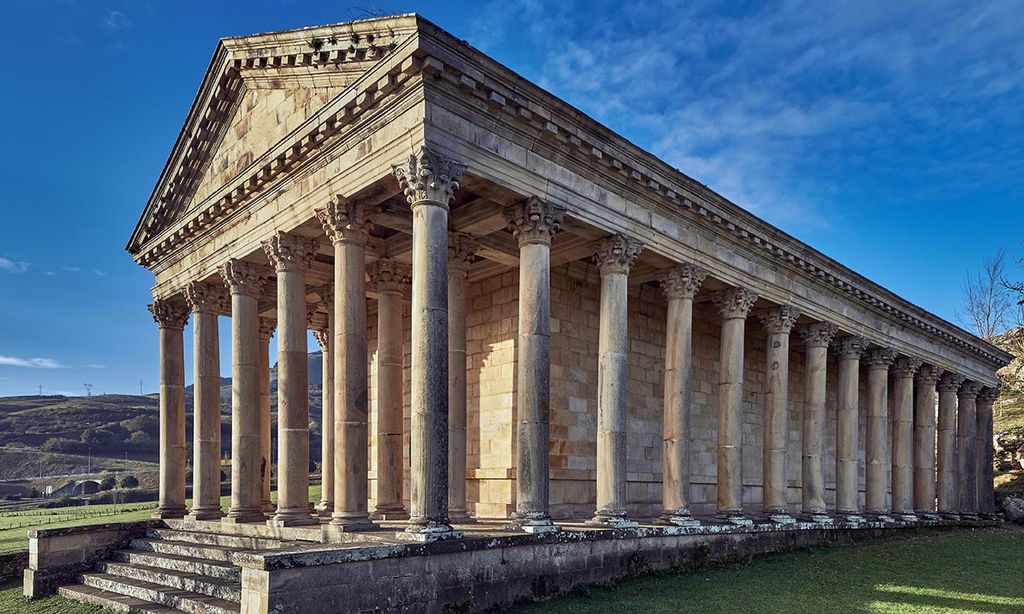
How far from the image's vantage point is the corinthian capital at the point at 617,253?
52.1 feet

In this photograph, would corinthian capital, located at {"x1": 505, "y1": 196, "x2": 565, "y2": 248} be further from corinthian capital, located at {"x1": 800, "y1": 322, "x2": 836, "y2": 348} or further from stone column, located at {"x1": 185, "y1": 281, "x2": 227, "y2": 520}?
corinthian capital, located at {"x1": 800, "y1": 322, "x2": 836, "y2": 348}

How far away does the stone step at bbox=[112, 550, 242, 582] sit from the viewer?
1248 centimetres

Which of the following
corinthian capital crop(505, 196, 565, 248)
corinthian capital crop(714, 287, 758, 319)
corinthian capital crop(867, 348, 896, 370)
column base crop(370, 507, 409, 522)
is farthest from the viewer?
corinthian capital crop(867, 348, 896, 370)

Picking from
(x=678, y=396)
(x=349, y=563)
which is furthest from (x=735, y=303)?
(x=349, y=563)

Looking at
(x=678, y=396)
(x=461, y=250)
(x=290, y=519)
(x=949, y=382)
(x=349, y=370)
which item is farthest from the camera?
(x=949, y=382)

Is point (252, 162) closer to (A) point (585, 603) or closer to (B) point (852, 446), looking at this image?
(A) point (585, 603)

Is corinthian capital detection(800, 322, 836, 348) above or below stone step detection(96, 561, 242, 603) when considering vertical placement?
above

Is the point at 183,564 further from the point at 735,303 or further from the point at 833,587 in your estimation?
the point at 735,303

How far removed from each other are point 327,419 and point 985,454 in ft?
106

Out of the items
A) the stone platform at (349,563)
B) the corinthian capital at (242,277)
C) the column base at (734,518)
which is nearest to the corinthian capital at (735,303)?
the column base at (734,518)

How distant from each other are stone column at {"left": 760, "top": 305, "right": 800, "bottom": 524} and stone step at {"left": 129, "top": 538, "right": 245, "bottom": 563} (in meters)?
14.6

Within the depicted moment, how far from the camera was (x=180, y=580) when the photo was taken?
12.9 metres

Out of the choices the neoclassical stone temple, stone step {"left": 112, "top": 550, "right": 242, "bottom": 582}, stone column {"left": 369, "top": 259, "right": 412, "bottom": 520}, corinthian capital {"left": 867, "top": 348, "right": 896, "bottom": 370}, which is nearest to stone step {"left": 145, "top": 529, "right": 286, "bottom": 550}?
the neoclassical stone temple

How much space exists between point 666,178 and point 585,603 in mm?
9664
